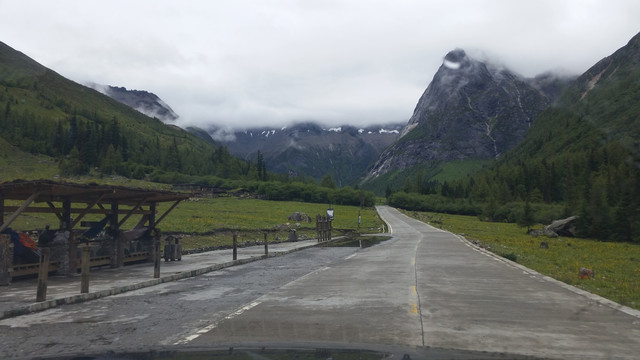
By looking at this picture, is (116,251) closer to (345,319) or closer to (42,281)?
(42,281)

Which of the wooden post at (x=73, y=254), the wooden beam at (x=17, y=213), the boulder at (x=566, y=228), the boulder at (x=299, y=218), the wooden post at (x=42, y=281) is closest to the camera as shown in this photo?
the wooden post at (x=42, y=281)

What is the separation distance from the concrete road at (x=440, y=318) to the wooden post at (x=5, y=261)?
807 cm

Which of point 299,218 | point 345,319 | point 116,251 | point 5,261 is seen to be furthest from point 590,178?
point 5,261

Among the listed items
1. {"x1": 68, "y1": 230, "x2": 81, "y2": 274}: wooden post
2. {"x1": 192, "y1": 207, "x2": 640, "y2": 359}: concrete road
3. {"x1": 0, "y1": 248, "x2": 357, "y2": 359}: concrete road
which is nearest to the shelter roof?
{"x1": 68, "y1": 230, "x2": 81, "y2": 274}: wooden post

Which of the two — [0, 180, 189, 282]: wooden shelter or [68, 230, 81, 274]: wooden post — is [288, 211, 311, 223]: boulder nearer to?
[0, 180, 189, 282]: wooden shelter

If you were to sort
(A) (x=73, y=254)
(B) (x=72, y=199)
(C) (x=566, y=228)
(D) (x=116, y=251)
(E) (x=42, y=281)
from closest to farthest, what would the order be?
(E) (x=42, y=281), (A) (x=73, y=254), (B) (x=72, y=199), (D) (x=116, y=251), (C) (x=566, y=228)

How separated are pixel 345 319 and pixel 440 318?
70.6 inches

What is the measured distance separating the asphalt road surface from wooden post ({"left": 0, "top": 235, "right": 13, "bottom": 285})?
423 cm

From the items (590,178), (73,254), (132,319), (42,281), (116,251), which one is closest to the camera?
(132,319)

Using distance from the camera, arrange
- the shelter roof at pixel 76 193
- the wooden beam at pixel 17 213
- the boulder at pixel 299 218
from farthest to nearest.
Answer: the boulder at pixel 299 218 < the shelter roof at pixel 76 193 < the wooden beam at pixel 17 213

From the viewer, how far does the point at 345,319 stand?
918cm

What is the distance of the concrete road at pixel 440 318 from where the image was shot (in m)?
7.38

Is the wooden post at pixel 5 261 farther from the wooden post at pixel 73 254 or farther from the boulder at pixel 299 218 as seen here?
the boulder at pixel 299 218

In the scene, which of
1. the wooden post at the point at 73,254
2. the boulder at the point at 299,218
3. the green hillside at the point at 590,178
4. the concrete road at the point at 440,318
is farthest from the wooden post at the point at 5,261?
the green hillside at the point at 590,178
